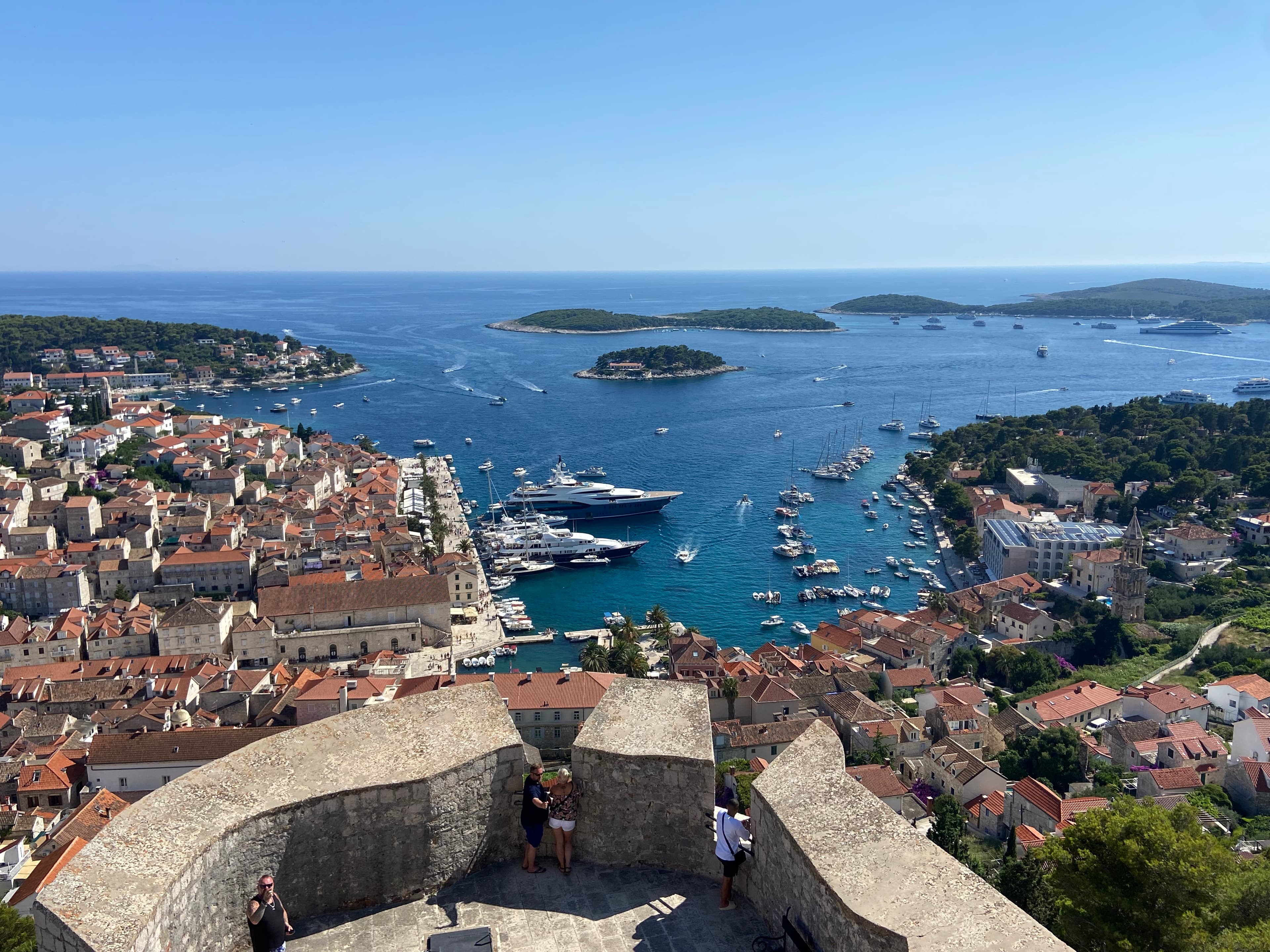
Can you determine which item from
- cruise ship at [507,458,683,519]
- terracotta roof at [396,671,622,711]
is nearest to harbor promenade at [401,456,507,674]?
cruise ship at [507,458,683,519]

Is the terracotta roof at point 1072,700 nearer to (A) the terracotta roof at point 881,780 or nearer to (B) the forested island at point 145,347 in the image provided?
(A) the terracotta roof at point 881,780

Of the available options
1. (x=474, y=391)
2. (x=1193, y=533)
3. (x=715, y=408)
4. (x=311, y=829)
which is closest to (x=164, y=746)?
(x=311, y=829)

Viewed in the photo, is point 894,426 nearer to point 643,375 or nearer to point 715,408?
point 715,408

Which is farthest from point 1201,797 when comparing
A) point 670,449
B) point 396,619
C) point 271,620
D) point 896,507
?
point 670,449

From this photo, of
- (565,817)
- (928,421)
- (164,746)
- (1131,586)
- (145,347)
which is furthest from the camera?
(145,347)

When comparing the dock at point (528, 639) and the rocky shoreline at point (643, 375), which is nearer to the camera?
the dock at point (528, 639)

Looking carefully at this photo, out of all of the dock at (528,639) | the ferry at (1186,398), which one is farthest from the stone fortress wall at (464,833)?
the ferry at (1186,398)

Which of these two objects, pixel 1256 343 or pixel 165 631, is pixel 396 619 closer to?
pixel 165 631
